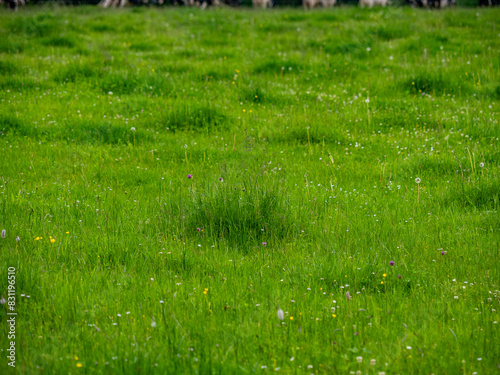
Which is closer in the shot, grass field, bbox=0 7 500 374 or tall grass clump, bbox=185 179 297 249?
grass field, bbox=0 7 500 374

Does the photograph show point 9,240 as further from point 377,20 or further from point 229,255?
point 377,20

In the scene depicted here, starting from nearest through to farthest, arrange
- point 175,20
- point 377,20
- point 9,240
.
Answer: point 9,240
point 377,20
point 175,20

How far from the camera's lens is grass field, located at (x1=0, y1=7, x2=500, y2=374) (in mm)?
3461

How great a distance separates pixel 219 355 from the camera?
3.34 meters

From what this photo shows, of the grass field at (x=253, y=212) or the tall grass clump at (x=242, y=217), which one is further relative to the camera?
the tall grass clump at (x=242, y=217)

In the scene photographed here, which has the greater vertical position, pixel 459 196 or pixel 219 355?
pixel 459 196

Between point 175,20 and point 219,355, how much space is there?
52.5 ft

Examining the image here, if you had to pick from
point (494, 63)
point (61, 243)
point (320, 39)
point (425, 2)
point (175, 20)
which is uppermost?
point (425, 2)

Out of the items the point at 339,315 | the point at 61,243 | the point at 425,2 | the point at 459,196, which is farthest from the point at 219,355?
the point at 425,2

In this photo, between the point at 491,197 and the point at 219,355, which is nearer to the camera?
the point at 219,355

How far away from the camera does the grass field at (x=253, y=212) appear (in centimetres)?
346

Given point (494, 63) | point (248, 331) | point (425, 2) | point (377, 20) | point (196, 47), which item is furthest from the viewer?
point (425, 2)

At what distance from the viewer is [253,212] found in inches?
204

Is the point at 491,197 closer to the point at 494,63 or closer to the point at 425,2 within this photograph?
the point at 494,63
